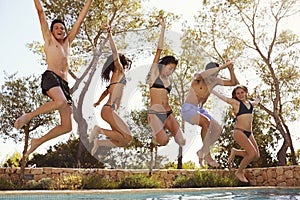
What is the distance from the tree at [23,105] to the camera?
15.8 metres

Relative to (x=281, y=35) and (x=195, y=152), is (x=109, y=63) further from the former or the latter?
(x=281, y=35)

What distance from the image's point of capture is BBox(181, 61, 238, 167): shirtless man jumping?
21.7 feet

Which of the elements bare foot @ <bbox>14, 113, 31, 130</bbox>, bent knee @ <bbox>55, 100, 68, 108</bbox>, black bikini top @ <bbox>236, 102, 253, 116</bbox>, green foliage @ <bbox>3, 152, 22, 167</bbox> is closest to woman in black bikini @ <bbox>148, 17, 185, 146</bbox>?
bent knee @ <bbox>55, 100, 68, 108</bbox>

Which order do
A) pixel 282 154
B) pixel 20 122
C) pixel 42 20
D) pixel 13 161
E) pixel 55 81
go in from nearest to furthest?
pixel 20 122 → pixel 55 81 → pixel 42 20 → pixel 13 161 → pixel 282 154

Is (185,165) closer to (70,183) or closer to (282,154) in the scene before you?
(282,154)

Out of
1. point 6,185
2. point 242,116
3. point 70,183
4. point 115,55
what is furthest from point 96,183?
point 115,55

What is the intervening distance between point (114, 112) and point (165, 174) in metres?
9.30

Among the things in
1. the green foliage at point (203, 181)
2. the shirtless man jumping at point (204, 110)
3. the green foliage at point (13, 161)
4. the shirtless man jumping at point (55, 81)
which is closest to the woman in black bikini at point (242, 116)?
the shirtless man jumping at point (204, 110)

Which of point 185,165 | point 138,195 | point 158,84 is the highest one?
point 158,84

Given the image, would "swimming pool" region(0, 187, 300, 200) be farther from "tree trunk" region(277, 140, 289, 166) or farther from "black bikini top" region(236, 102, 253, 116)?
"tree trunk" region(277, 140, 289, 166)

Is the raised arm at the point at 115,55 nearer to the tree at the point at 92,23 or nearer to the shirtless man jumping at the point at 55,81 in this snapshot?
the shirtless man jumping at the point at 55,81

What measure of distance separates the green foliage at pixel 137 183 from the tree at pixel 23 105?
4.49 meters

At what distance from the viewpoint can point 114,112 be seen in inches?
245

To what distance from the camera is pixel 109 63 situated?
654 centimetres
